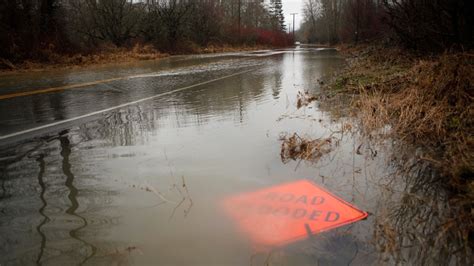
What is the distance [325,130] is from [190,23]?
42912mm

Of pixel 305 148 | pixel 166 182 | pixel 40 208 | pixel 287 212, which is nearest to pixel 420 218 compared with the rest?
pixel 287 212

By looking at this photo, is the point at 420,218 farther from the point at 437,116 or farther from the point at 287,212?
the point at 437,116

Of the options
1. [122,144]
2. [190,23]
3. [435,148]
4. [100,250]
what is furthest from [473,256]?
[190,23]

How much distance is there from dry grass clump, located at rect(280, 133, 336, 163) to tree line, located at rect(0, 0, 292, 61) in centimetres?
1823

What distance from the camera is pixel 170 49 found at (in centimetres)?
3638

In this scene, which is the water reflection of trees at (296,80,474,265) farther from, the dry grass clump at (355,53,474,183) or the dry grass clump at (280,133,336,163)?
the dry grass clump at (280,133,336,163)

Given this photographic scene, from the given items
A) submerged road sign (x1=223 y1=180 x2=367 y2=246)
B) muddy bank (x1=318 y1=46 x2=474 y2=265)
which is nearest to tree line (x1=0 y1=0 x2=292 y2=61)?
muddy bank (x1=318 y1=46 x2=474 y2=265)

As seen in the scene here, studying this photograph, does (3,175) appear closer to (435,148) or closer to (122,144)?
(122,144)

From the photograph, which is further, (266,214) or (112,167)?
(112,167)

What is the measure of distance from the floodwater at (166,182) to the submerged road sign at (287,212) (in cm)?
Answer: 9

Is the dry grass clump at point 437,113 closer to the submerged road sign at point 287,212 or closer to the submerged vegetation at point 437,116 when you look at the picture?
the submerged vegetation at point 437,116

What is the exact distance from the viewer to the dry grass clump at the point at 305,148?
14.0ft

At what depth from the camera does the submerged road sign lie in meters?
2.65

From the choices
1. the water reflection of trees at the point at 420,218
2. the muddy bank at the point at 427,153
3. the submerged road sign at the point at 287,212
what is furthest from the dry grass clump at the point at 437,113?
the submerged road sign at the point at 287,212
